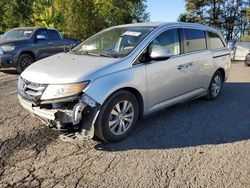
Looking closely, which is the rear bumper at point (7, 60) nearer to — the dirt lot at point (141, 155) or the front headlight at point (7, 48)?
the front headlight at point (7, 48)

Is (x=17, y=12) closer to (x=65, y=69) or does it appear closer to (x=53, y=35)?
(x=53, y=35)

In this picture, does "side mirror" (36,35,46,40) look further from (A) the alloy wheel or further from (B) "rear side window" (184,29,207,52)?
(A) the alloy wheel

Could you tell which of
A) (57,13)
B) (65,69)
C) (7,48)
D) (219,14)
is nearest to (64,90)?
(65,69)

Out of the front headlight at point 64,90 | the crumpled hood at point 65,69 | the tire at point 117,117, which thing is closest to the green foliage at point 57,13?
the crumpled hood at point 65,69

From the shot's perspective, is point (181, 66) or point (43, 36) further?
point (43, 36)

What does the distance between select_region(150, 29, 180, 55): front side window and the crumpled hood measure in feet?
3.00

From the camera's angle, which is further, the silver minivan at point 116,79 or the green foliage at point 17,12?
the green foliage at point 17,12

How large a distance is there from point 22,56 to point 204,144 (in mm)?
8308

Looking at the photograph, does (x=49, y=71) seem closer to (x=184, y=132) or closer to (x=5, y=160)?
(x=5, y=160)

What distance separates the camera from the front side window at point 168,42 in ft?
17.8

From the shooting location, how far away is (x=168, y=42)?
18.9ft

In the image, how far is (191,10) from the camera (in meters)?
44.1

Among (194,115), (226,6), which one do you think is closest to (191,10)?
(226,6)

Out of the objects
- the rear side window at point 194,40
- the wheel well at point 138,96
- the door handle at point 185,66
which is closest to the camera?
the wheel well at point 138,96
